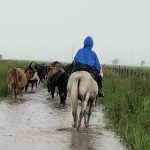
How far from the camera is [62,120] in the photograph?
45.7 ft

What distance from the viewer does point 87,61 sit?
1295 centimetres

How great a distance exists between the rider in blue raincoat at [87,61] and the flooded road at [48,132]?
1.35 m

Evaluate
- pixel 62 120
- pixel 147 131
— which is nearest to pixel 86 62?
pixel 62 120

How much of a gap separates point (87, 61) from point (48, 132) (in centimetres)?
229

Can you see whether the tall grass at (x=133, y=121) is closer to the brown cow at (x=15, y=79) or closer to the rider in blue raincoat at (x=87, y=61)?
the rider in blue raincoat at (x=87, y=61)

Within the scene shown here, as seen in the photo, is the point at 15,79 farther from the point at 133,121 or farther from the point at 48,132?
the point at 48,132

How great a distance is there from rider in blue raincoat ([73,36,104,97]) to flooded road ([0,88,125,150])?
1.35 m

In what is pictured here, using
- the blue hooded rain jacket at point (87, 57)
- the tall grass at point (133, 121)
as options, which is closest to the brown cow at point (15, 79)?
the tall grass at point (133, 121)

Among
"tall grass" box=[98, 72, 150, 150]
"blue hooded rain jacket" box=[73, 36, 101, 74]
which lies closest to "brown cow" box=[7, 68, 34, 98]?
"tall grass" box=[98, 72, 150, 150]

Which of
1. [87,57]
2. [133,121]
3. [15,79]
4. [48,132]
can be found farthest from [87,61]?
[15,79]

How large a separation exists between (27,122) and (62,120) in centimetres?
120

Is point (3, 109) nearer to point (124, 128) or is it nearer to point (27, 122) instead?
point (27, 122)

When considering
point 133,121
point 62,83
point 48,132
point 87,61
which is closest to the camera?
point 48,132

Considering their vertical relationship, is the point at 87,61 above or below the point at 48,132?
above
